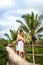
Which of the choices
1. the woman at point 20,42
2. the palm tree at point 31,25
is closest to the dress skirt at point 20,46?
the woman at point 20,42

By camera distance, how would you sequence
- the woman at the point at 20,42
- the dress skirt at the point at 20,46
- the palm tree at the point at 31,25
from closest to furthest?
1. the woman at the point at 20,42
2. the dress skirt at the point at 20,46
3. the palm tree at the point at 31,25

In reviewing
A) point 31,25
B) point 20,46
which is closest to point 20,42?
point 20,46

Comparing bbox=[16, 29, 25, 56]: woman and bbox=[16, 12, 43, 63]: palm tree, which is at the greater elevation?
bbox=[16, 12, 43, 63]: palm tree

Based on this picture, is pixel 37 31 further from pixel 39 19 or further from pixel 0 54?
pixel 0 54

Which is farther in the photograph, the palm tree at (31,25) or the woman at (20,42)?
the palm tree at (31,25)

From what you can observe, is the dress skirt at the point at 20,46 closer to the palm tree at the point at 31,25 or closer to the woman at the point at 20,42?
the woman at the point at 20,42

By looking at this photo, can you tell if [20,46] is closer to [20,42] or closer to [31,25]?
[20,42]

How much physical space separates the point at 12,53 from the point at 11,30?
76.9ft

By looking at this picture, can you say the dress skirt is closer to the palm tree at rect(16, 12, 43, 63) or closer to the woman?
the woman

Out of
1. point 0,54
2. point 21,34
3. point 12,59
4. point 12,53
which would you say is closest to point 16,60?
point 12,59

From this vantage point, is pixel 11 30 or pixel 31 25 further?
pixel 11 30

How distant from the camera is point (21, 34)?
6.62m

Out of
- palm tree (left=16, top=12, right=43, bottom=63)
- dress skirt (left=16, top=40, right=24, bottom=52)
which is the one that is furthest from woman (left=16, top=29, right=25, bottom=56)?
palm tree (left=16, top=12, right=43, bottom=63)

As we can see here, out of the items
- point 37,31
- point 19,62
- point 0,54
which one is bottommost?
point 19,62
